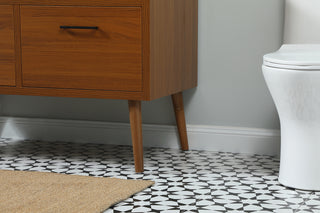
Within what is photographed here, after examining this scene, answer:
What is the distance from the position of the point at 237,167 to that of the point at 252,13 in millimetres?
653

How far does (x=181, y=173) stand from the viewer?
2098mm

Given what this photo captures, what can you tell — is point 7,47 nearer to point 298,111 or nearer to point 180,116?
point 180,116

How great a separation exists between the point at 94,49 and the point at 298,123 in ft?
2.50

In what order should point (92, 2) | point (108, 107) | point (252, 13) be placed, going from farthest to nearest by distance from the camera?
1. point (108, 107)
2. point (252, 13)
3. point (92, 2)

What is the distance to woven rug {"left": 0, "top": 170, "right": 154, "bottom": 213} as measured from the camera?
1651 mm

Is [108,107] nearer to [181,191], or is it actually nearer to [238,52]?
[238,52]

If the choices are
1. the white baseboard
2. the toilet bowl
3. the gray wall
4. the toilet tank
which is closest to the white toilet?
the toilet bowl

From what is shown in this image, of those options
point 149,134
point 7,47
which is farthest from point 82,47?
point 149,134

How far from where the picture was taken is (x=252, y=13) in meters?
2.36

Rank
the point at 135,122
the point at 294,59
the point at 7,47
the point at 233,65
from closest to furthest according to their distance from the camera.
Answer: the point at 294,59, the point at 135,122, the point at 7,47, the point at 233,65

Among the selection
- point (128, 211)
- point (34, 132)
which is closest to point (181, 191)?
point (128, 211)

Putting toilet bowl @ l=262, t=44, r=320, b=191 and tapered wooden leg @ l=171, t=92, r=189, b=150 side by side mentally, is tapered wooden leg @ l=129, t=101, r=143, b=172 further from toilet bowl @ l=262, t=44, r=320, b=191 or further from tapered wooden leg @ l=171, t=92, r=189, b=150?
toilet bowl @ l=262, t=44, r=320, b=191

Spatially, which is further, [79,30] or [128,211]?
[79,30]

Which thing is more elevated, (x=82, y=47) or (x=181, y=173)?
(x=82, y=47)
